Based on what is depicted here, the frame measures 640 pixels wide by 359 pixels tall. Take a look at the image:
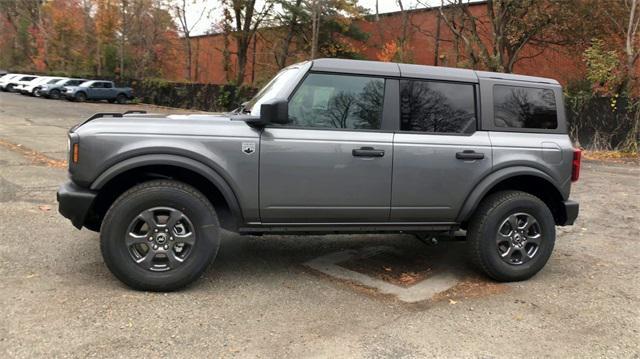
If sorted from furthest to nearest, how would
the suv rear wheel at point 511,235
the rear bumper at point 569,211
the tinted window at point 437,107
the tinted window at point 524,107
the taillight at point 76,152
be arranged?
the rear bumper at point 569,211 → the tinted window at point 524,107 → the suv rear wheel at point 511,235 → the tinted window at point 437,107 → the taillight at point 76,152

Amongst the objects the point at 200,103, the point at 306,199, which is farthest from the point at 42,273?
the point at 200,103

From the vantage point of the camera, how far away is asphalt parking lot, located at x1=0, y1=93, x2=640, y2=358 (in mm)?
3559

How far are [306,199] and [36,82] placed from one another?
134 ft

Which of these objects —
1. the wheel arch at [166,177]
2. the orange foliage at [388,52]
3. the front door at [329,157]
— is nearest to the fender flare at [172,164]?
the wheel arch at [166,177]

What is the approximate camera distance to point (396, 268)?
528cm

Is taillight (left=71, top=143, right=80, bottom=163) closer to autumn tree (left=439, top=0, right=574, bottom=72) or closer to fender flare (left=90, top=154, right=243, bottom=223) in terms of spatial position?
fender flare (left=90, top=154, right=243, bottom=223)

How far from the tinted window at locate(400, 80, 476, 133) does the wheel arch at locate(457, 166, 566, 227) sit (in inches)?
19.5

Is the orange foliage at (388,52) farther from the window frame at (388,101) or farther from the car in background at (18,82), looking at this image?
the window frame at (388,101)

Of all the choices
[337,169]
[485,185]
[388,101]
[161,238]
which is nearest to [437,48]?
[485,185]

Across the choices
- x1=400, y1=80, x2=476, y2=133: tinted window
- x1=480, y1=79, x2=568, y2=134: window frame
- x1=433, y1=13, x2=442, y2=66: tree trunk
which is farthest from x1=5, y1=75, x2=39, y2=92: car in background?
x1=480, y1=79, x2=568, y2=134: window frame

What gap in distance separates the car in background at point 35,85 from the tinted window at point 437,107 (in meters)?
38.9

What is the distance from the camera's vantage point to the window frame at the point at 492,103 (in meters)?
4.89

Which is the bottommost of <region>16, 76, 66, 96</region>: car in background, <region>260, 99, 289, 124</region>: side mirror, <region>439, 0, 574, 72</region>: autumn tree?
<region>260, 99, 289, 124</region>: side mirror

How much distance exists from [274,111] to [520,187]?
254cm
